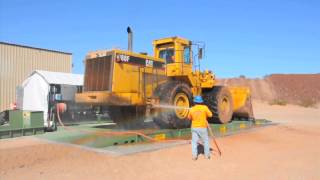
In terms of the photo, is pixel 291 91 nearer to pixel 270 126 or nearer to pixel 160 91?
pixel 270 126

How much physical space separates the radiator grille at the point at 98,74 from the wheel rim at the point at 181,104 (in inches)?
96.9

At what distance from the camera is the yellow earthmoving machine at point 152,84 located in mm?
11844

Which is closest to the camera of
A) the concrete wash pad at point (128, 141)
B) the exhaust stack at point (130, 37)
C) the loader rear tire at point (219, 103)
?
the concrete wash pad at point (128, 141)

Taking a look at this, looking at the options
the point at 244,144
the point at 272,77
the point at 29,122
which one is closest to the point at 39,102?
the point at 29,122

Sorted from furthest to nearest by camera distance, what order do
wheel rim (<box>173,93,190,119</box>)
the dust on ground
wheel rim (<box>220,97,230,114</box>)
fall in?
wheel rim (<box>220,97,230,114</box>) → wheel rim (<box>173,93,190,119</box>) → the dust on ground

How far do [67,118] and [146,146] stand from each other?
8.76 m

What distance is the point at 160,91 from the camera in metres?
12.6

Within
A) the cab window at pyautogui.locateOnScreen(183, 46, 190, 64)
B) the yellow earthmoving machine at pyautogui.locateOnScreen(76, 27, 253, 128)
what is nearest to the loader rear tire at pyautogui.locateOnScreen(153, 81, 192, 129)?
the yellow earthmoving machine at pyautogui.locateOnScreen(76, 27, 253, 128)

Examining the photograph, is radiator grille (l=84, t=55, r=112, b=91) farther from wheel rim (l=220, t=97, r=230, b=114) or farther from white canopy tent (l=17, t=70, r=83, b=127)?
wheel rim (l=220, t=97, r=230, b=114)

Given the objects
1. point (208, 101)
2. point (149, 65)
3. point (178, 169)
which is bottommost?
point (178, 169)

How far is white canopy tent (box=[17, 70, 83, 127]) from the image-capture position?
57.5 feet

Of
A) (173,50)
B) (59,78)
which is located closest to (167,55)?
(173,50)

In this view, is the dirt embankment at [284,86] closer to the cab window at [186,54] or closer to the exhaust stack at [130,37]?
the cab window at [186,54]

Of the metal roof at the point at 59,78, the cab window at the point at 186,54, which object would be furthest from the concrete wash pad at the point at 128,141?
the metal roof at the point at 59,78
